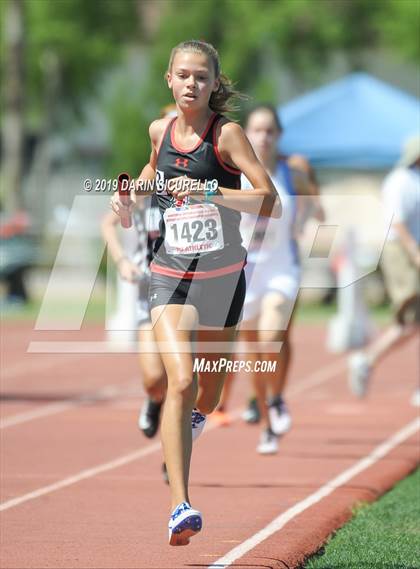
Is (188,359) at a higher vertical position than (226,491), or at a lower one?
higher

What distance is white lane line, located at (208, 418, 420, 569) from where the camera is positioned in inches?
251

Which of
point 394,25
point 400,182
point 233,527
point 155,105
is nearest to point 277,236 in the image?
point 400,182

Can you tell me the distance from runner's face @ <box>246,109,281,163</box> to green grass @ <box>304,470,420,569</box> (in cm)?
272

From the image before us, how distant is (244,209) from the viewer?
248 inches

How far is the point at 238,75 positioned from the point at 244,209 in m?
42.3

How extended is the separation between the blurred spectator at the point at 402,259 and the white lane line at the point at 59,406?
2448mm

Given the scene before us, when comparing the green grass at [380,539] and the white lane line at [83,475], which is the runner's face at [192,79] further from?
the white lane line at [83,475]

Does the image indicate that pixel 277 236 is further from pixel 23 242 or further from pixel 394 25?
pixel 394 25

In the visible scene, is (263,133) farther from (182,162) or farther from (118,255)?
(182,162)

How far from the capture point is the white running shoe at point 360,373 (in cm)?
1288

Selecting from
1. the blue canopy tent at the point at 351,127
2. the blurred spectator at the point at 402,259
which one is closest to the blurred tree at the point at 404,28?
the blue canopy tent at the point at 351,127

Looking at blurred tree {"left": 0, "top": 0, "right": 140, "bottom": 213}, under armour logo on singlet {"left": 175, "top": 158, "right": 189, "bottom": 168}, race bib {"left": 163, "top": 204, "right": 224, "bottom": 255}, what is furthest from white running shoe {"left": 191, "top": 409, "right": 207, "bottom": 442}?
blurred tree {"left": 0, "top": 0, "right": 140, "bottom": 213}

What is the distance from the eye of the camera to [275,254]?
10.1 metres

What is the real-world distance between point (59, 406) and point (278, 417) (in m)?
3.61
